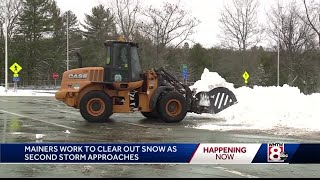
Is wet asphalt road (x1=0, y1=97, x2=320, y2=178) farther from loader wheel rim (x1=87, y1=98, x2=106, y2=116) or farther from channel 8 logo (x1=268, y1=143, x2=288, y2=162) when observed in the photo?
channel 8 logo (x1=268, y1=143, x2=288, y2=162)

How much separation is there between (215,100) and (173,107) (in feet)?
6.57

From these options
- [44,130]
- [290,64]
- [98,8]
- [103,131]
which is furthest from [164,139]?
[98,8]

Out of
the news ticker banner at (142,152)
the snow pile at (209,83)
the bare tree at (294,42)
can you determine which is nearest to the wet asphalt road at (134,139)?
the snow pile at (209,83)

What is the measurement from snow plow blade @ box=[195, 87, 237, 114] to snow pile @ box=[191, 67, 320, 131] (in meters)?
0.31

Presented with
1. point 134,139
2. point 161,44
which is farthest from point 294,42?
point 134,139

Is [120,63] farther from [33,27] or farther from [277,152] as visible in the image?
[33,27]

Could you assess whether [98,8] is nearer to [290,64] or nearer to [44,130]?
[290,64]

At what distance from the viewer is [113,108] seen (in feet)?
49.6

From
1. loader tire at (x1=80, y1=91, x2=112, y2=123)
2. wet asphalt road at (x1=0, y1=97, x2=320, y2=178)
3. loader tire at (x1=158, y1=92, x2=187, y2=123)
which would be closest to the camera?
wet asphalt road at (x1=0, y1=97, x2=320, y2=178)

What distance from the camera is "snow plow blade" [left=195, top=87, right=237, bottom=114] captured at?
16.3 meters

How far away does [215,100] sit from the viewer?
16.5 metres

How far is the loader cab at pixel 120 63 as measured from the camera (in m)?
15.0

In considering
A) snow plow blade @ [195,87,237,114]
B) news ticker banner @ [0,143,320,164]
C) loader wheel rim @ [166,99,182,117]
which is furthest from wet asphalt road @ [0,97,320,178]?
news ticker banner @ [0,143,320,164]

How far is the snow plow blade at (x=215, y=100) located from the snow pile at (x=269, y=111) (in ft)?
1.03
